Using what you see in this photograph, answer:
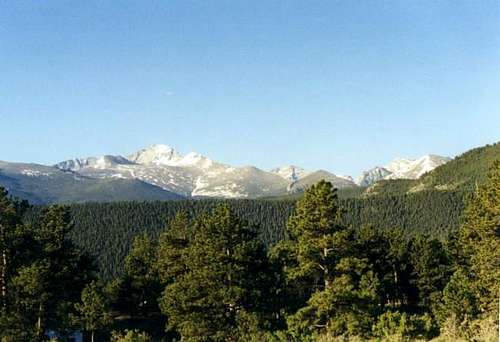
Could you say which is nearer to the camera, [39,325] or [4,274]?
[4,274]

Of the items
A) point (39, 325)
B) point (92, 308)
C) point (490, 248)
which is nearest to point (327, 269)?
point (490, 248)

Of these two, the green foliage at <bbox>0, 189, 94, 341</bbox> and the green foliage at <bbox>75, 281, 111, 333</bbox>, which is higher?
the green foliage at <bbox>0, 189, 94, 341</bbox>

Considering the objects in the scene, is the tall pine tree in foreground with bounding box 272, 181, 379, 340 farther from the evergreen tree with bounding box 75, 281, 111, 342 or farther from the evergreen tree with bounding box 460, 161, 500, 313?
the evergreen tree with bounding box 75, 281, 111, 342

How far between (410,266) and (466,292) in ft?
97.2

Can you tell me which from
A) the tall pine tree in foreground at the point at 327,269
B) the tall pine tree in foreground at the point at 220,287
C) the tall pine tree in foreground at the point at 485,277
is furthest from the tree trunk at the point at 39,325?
the tall pine tree in foreground at the point at 485,277

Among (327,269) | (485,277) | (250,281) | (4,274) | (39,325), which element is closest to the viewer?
(327,269)

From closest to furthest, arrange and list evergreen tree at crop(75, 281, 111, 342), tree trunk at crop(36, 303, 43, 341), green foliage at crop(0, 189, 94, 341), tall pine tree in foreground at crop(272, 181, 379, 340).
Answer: tall pine tree in foreground at crop(272, 181, 379, 340) → green foliage at crop(0, 189, 94, 341) → tree trunk at crop(36, 303, 43, 341) → evergreen tree at crop(75, 281, 111, 342)

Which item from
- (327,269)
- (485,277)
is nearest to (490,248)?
(485,277)

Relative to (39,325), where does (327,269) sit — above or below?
above

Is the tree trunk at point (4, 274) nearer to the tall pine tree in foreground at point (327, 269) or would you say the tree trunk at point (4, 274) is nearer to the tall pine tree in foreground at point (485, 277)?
the tall pine tree in foreground at point (327, 269)

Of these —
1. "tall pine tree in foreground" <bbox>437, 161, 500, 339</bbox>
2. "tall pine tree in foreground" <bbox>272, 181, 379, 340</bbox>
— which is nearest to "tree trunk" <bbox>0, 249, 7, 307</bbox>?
"tall pine tree in foreground" <bbox>272, 181, 379, 340</bbox>

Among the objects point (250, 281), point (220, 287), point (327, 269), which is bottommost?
point (220, 287)

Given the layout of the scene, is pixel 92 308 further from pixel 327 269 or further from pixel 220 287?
pixel 327 269

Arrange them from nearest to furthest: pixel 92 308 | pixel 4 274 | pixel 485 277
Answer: pixel 485 277, pixel 4 274, pixel 92 308
